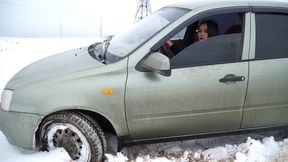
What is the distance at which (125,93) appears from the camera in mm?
2852

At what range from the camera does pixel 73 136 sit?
2.98m

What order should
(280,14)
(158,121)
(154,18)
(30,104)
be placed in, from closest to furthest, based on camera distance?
(30,104), (158,121), (280,14), (154,18)

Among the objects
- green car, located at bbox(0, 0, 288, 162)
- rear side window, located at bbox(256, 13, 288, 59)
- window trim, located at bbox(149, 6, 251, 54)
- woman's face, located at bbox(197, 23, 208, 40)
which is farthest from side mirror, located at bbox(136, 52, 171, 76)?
rear side window, located at bbox(256, 13, 288, 59)

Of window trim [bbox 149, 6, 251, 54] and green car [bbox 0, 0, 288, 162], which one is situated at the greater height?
window trim [bbox 149, 6, 251, 54]

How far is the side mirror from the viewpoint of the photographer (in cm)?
278

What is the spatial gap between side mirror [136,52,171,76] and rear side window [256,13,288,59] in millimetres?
1034

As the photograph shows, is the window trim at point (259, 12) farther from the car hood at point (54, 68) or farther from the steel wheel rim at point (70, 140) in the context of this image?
the steel wheel rim at point (70, 140)

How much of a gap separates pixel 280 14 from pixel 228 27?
25.1 inches

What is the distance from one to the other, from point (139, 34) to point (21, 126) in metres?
1.58

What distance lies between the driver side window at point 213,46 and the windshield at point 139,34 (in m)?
0.22

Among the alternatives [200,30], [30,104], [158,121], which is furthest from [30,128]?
[200,30]

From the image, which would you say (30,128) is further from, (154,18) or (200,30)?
(200,30)

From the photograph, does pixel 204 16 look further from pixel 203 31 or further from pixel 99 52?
pixel 99 52

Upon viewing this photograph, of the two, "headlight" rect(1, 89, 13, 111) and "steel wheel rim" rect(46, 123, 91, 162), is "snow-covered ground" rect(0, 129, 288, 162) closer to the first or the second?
"steel wheel rim" rect(46, 123, 91, 162)
